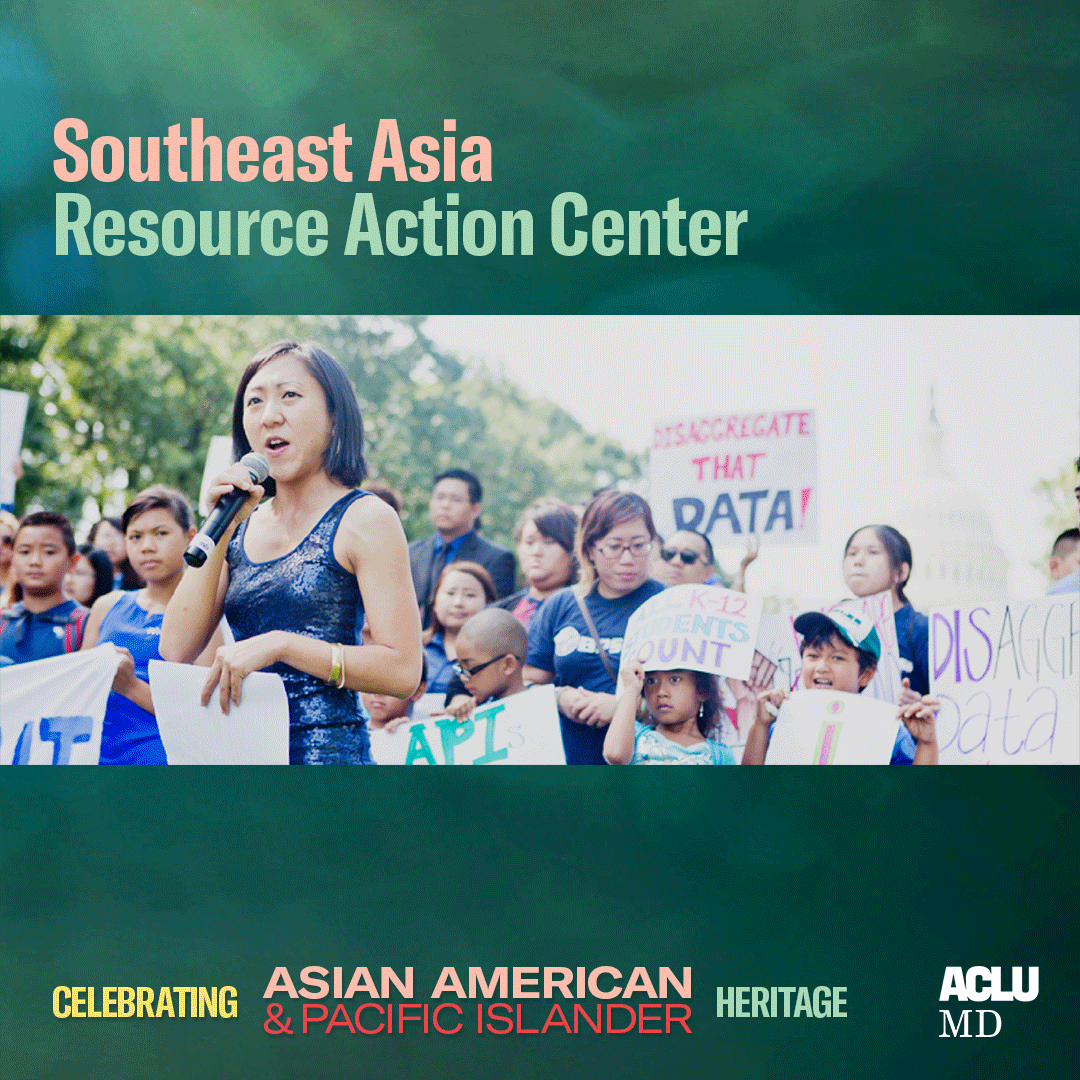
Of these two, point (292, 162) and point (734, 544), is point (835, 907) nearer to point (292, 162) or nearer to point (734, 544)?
point (734, 544)

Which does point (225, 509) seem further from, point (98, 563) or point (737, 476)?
point (737, 476)

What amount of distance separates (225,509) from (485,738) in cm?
92

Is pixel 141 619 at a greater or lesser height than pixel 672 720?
greater

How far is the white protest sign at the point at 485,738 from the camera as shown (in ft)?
8.97

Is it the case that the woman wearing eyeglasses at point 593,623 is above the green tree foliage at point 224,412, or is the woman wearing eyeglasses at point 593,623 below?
below

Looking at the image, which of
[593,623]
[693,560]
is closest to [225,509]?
[593,623]

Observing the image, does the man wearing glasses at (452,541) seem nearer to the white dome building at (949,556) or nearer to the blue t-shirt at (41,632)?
the blue t-shirt at (41,632)

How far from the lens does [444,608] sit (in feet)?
9.00

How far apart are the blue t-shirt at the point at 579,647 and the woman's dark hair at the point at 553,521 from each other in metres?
0.16

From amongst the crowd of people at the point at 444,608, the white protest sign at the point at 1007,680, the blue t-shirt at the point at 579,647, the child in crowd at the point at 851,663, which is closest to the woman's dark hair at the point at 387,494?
the crowd of people at the point at 444,608

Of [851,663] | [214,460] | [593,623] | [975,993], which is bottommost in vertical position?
[975,993]

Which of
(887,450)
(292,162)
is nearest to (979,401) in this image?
(887,450)

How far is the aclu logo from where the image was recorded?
108 inches

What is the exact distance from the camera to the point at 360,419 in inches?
108
